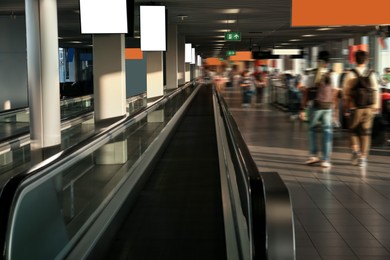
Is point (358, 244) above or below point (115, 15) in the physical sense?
below

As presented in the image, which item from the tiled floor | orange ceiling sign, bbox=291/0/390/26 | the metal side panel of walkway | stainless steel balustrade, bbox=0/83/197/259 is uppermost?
orange ceiling sign, bbox=291/0/390/26

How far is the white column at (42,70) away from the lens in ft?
30.2

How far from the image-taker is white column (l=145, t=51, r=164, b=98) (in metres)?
25.6

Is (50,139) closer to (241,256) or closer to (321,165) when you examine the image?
(321,165)

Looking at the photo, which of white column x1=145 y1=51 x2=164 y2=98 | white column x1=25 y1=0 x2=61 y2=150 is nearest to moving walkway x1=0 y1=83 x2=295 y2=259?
white column x1=25 y1=0 x2=61 y2=150

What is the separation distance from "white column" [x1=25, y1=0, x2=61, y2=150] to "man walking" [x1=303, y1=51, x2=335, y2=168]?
4161mm

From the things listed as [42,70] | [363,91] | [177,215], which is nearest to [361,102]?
[363,91]

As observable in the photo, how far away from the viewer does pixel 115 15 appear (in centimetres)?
1130

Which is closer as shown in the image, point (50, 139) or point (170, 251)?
point (170, 251)

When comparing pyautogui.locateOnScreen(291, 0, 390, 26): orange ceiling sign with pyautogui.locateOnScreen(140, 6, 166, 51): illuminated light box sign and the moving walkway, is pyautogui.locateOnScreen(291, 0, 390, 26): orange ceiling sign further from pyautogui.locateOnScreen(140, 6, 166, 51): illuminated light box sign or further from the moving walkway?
pyautogui.locateOnScreen(140, 6, 166, 51): illuminated light box sign

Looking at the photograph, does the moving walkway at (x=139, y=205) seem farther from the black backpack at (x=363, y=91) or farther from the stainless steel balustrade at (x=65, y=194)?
the black backpack at (x=363, y=91)

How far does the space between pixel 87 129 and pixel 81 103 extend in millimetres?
8174

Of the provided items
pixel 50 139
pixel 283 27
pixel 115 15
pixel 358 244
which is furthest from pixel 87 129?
pixel 283 27

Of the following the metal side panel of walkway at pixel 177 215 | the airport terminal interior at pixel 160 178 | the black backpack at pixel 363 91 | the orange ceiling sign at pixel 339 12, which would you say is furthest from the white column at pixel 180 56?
the black backpack at pixel 363 91
